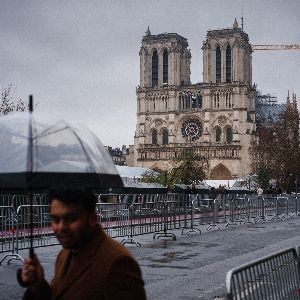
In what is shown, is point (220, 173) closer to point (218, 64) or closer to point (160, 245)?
point (218, 64)

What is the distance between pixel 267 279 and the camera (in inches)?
219

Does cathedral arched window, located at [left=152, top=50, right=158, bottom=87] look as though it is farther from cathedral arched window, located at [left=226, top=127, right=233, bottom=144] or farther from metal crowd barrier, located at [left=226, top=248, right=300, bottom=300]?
metal crowd barrier, located at [left=226, top=248, right=300, bottom=300]

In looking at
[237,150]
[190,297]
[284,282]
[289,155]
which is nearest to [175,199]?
[190,297]

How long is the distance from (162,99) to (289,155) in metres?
61.3

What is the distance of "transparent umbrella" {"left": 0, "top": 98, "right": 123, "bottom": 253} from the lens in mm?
4057

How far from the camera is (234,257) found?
1380cm

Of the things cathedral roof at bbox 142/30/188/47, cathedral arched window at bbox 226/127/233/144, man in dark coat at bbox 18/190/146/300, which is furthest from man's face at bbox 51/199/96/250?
cathedral roof at bbox 142/30/188/47

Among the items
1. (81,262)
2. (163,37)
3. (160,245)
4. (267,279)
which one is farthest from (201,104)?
(81,262)

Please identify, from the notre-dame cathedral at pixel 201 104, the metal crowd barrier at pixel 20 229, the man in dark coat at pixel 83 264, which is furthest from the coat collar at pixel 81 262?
the notre-dame cathedral at pixel 201 104

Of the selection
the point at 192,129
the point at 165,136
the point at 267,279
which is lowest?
the point at 267,279

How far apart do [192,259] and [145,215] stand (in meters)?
5.53

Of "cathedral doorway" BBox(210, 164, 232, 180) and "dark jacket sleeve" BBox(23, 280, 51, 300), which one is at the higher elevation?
"cathedral doorway" BBox(210, 164, 232, 180)

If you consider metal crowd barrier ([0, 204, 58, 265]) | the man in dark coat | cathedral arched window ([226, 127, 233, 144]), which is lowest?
metal crowd barrier ([0, 204, 58, 265])

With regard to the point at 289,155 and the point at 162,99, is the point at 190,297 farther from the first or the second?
the point at 162,99
